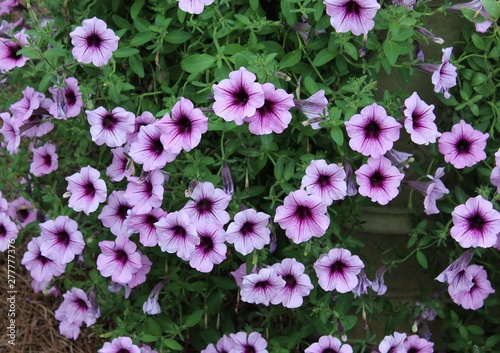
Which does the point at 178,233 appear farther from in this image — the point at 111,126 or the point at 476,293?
the point at 476,293

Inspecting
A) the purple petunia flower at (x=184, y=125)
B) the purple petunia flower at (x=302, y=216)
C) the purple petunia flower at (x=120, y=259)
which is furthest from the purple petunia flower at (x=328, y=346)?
the purple petunia flower at (x=184, y=125)

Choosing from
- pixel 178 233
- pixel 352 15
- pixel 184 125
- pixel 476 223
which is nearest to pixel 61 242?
pixel 178 233

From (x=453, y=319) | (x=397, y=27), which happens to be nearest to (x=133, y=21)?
(x=397, y=27)

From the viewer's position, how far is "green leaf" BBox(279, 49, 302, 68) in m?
2.08

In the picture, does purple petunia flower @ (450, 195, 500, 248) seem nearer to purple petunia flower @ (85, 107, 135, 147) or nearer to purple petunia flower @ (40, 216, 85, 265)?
purple petunia flower @ (85, 107, 135, 147)

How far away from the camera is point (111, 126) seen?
2066 mm

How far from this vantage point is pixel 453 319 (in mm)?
2328

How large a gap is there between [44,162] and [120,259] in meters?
0.46

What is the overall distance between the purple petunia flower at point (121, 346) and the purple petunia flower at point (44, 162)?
581mm

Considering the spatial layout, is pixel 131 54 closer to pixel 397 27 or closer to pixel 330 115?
pixel 330 115

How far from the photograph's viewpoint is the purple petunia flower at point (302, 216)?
1.94 meters

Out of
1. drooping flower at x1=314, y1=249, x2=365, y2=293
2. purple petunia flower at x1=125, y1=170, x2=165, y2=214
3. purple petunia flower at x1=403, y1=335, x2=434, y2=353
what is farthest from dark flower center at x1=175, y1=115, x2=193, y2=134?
purple petunia flower at x1=403, y1=335, x2=434, y2=353

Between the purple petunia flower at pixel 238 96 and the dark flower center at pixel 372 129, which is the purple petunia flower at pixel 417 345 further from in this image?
the purple petunia flower at pixel 238 96

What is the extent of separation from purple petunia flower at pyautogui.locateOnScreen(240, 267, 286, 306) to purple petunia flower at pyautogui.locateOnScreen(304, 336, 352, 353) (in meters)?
0.19
